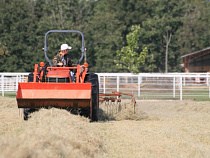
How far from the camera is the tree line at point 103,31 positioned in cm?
5497

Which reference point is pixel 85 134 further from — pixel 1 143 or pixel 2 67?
pixel 2 67

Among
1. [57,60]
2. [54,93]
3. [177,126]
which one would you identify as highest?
[57,60]

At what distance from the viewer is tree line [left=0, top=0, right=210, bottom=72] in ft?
180

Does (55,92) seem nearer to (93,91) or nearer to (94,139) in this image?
(93,91)

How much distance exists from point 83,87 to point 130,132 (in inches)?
55.1

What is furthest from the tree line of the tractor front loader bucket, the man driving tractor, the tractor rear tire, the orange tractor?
the tractor front loader bucket

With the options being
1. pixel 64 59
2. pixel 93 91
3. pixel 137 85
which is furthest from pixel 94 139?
pixel 137 85

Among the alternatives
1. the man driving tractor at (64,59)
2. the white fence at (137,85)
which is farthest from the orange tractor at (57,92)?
the white fence at (137,85)

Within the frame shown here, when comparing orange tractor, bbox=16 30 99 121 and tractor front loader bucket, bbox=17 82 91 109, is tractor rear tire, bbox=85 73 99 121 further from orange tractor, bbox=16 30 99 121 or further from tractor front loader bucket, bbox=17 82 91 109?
tractor front loader bucket, bbox=17 82 91 109

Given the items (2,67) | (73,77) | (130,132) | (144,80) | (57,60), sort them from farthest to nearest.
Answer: (2,67), (144,80), (57,60), (73,77), (130,132)

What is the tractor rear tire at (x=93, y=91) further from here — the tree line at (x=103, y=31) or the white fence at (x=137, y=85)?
the tree line at (x=103, y=31)

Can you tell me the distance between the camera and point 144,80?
25.0 meters

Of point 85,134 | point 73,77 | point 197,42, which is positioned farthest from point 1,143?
point 197,42

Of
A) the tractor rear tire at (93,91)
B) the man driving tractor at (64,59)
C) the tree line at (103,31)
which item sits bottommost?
the tractor rear tire at (93,91)
